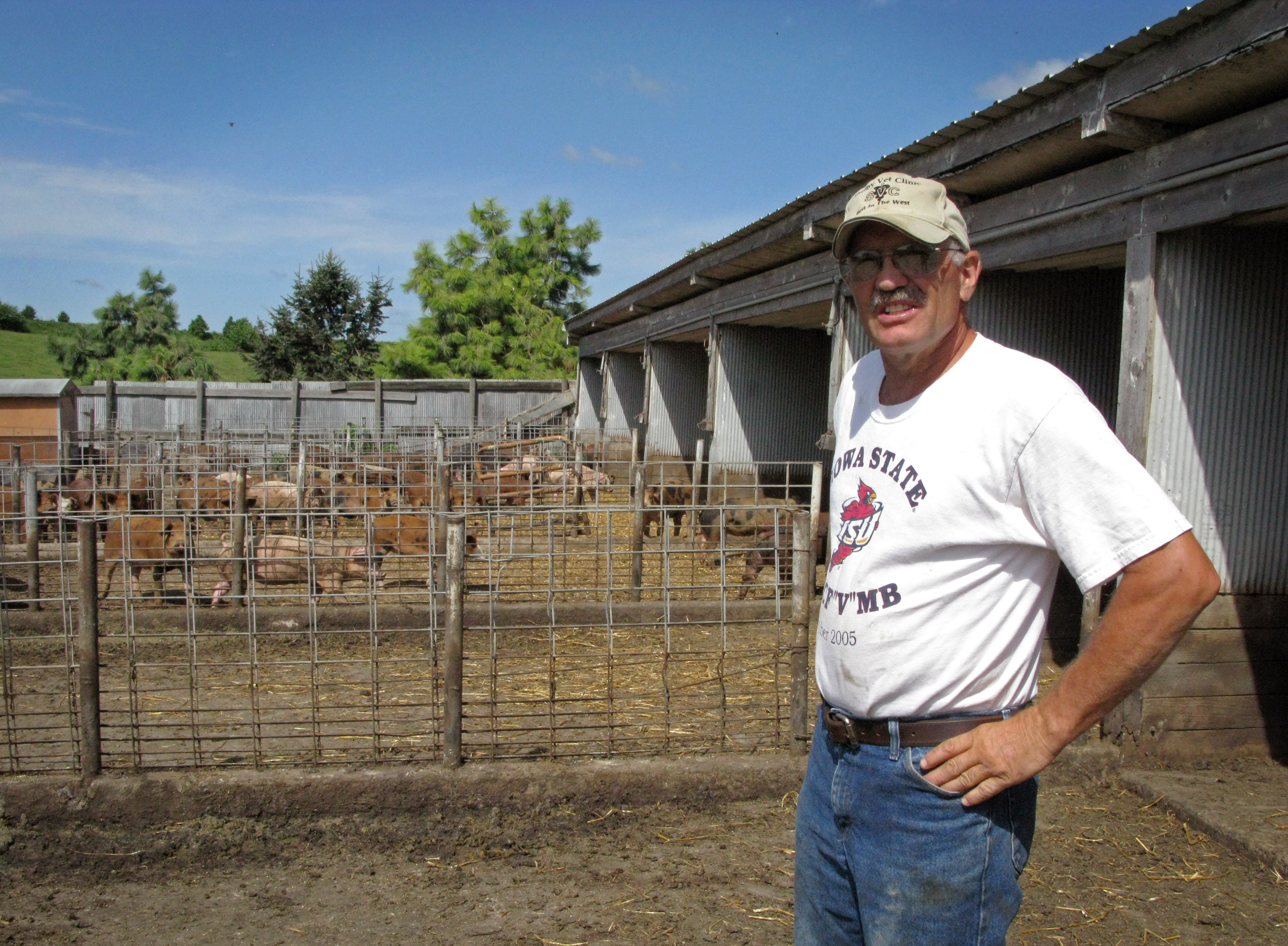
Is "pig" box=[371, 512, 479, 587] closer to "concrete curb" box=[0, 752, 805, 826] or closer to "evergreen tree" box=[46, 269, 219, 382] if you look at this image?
"concrete curb" box=[0, 752, 805, 826]

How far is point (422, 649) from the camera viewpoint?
7750mm

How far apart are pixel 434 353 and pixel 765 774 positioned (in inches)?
1309

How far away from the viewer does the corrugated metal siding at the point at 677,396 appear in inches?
647

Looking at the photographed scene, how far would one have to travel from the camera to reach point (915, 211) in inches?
77.1


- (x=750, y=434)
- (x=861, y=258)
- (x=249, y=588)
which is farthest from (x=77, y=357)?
(x=861, y=258)

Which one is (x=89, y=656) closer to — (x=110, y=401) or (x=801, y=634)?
(x=801, y=634)

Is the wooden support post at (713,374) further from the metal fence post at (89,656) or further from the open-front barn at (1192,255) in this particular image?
the metal fence post at (89,656)

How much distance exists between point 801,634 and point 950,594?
3.04 metres

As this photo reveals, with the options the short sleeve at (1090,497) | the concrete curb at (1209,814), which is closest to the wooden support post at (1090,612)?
the concrete curb at (1209,814)

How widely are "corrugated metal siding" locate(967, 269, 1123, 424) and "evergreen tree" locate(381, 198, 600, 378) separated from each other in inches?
1097

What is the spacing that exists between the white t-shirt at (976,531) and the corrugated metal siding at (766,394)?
10.9 meters

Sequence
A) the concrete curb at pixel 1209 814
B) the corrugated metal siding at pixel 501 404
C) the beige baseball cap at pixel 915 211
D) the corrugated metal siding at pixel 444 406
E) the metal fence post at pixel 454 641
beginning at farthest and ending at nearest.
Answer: the corrugated metal siding at pixel 501 404 < the corrugated metal siding at pixel 444 406 < the metal fence post at pixel 454 641 < the concrete curb at pixel 1209 814 < the beige baseball cap at pixel 915 211

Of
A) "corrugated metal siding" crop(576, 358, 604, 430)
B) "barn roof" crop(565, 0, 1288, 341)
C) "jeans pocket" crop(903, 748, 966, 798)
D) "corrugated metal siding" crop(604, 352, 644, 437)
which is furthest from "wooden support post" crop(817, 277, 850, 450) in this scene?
"corrugated metal siding" crop(576, 358, 604, 430)

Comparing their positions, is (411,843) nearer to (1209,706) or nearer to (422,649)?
(422,649)
